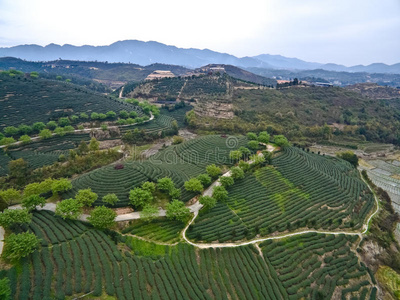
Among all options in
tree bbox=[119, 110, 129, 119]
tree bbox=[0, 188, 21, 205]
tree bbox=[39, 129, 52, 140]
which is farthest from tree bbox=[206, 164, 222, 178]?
tree bbox=[119, 110, 129, 119]

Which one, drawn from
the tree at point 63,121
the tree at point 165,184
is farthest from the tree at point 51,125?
the tree at point 165,184

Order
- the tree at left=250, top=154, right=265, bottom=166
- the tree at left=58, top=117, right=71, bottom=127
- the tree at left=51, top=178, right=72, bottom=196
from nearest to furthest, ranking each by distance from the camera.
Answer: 1. the tree at left=51, top=178, right=72, bottom=196
2. the tree at left=250, top=154, right=265, bottom=166
3. the tree at left=58, top=117, right=71, bottom=127

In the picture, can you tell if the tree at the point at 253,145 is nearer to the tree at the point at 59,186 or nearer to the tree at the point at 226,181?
the tree at the point at 226,181

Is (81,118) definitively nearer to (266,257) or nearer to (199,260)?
(199,260)

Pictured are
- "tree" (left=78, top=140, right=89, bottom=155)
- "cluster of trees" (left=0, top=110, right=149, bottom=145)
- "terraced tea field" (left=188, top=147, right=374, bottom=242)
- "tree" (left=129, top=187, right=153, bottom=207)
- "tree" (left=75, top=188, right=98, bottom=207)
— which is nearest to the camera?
"tree" (left=75, top=188, right=98, bottom=207)

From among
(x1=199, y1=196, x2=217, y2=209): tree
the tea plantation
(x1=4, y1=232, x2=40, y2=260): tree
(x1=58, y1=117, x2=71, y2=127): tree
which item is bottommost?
the tea plantation

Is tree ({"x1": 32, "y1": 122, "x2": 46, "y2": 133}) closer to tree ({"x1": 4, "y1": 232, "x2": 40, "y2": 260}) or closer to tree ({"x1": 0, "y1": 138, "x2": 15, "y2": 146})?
tree ({"x1": 0, "y1": 138, "x2": 15, "y2": 146})

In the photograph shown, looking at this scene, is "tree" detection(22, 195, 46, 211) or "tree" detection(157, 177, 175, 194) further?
"tree" detection(157, 177, 175, 194)
